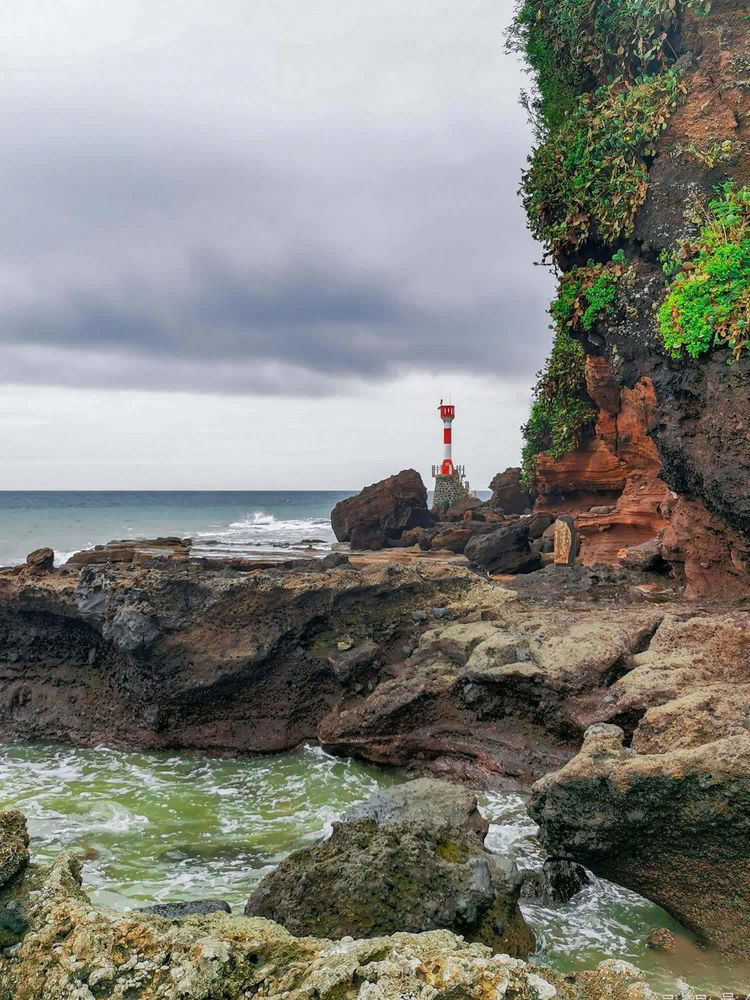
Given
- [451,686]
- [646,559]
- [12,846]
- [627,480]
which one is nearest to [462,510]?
[627,480]

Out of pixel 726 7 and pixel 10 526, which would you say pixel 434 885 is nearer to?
pixel 726 7

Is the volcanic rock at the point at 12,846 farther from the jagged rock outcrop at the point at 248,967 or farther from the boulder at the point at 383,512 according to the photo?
the boulder at the point at 383,512

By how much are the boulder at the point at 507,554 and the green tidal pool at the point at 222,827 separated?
11.1m

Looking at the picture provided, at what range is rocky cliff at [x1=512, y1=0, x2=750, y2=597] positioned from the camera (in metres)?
8.78

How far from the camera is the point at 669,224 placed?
9773mm

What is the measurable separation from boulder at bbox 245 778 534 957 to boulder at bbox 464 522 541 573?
1447 centimetres

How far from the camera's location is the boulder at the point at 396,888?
13.4 feet

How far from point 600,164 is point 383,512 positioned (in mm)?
23471

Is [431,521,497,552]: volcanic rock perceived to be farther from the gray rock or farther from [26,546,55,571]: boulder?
[26,546,55,571]: boulder

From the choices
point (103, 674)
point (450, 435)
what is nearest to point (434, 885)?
point (103, 674)

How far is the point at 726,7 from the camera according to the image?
9.72 meters

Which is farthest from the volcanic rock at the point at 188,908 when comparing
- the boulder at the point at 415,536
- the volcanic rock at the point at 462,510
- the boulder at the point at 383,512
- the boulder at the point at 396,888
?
the volcanic rock at the point at 462,510

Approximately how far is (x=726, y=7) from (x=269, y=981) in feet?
41.8

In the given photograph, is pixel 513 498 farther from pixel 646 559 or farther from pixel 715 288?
pixel 715 288
